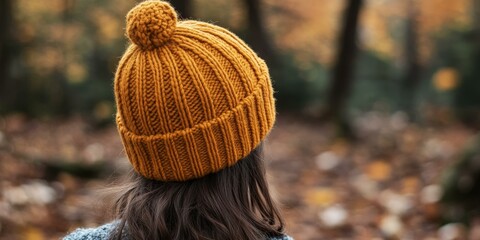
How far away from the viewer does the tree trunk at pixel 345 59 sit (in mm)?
11117

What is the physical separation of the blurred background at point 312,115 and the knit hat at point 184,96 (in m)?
1.11

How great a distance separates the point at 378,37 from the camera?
24.3 m

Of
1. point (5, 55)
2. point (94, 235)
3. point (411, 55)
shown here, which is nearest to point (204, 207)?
point (94, 235)

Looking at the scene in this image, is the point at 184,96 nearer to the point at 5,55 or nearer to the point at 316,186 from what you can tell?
the point at 316,186

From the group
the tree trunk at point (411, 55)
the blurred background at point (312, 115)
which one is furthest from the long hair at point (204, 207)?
the tree trunk at point (411, 55)

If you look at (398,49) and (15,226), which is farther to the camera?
(398,49)

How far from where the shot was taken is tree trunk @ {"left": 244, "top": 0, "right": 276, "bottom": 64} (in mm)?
14391

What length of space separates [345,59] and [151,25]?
1025cm

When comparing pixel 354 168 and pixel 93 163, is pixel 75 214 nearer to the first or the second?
pixel 93 163

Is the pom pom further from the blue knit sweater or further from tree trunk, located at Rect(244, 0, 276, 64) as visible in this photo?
tree trunk, located at Rect(244, 0, 276, 64)

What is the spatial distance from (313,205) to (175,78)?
4343mm

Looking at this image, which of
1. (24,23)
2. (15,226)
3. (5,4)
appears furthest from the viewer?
(24,23)

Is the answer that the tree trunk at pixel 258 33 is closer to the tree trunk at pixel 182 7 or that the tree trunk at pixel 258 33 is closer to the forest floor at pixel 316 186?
the forest floor at pixel 316 186

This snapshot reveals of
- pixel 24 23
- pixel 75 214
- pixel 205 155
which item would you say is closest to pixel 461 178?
pixel 75 214
